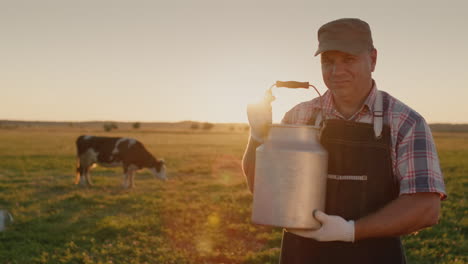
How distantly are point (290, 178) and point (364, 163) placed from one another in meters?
0.47

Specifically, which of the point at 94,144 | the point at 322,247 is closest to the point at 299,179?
the point at 322,247

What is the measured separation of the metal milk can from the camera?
2.35 metres

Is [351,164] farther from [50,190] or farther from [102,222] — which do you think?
[50,190]

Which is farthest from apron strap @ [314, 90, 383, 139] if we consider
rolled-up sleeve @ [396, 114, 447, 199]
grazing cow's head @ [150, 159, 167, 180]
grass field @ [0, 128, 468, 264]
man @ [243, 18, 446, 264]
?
grazing cow's head @ [150, 159, 167, 180]

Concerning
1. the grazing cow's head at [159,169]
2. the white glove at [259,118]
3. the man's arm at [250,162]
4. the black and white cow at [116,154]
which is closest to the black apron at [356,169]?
the white glove at [259,118]

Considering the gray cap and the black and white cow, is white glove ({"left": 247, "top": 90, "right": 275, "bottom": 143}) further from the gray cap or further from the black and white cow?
the black and white cow

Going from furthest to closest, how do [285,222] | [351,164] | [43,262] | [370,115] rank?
[43,262] → [370,115] → [351,164] → [285,222]

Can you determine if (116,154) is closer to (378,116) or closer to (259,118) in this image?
(259,118)

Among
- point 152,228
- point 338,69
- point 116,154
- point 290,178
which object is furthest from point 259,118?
point 116,154

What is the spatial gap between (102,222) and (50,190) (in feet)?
19.8

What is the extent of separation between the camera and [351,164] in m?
2.55

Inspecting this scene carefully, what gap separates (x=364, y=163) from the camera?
2529 millimetres

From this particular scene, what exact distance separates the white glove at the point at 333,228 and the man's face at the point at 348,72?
792mm

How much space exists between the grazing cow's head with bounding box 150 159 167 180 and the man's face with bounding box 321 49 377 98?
1585 cm
